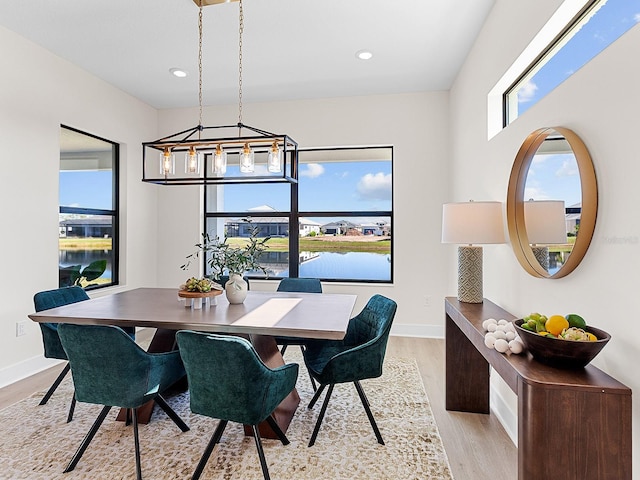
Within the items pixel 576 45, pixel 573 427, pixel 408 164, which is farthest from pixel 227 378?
pixel 408 164

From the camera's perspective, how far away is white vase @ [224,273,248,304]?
263 cm

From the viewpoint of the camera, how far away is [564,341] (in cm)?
129

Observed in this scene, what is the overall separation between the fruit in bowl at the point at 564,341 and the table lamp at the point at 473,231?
0.96 metres

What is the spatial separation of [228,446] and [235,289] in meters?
0.97

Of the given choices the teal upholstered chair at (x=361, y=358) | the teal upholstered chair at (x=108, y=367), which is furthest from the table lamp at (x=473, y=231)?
the teal upholstered chair at (x=108, y=367)

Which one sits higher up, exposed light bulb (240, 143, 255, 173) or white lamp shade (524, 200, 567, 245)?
exposed light bulb (240, 143, 255, 173)

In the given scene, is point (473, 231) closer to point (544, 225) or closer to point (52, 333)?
point (544, 225)

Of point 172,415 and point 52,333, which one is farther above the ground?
point 52,333

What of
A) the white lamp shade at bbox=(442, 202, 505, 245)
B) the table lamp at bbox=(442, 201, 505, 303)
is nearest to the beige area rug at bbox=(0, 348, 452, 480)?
the table lamp at bbox=(442, 201, 505, 303)

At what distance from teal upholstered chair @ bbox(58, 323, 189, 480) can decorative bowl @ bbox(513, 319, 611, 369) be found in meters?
1.78

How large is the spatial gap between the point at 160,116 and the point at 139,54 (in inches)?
64.8

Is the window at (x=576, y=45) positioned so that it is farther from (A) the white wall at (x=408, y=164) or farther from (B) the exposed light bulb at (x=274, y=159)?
(A) the white wall at (x=408, y=164)

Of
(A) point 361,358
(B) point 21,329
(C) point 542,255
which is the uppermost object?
(C) point 542,255

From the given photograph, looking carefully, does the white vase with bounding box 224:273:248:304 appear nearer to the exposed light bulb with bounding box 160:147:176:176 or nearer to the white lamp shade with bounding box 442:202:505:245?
the exposed light bulb with bounding box 160:147:176:176
